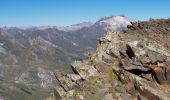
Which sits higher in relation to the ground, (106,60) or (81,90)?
→ (106,60)

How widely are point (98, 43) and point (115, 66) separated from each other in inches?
368

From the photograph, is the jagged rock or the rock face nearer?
the rock face

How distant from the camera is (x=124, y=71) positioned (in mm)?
55750

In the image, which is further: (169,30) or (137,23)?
(137,23)

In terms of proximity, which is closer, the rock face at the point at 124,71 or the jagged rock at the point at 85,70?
the rock face at the point at 124,71

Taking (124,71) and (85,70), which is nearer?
(124,71)

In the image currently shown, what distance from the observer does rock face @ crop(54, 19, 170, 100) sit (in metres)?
53.2

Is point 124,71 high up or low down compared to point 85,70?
up

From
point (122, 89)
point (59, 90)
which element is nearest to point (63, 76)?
point (59, 90)

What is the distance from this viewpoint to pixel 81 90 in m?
55.4

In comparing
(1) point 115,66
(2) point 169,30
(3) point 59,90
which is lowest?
(3) point 59,90

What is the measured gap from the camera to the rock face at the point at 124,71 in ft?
175

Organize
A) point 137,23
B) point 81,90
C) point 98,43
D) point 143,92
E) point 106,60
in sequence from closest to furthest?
1. point 143,92
2. point 81,90
3. point 106,60
4. point 98,43
5. point 137,23

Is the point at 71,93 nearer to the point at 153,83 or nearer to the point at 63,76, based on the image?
the point at 63,76
